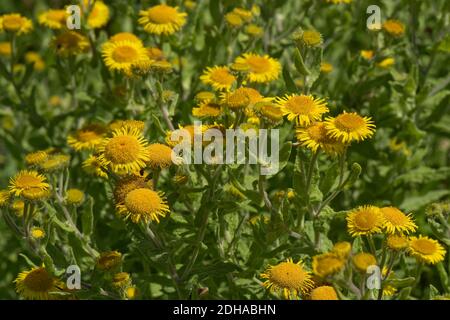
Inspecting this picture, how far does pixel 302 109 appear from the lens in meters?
2.62

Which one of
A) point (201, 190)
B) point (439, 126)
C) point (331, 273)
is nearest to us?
point (331, 273)

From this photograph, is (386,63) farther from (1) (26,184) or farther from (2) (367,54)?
(1) (26,184)

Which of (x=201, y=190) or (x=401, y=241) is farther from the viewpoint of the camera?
(x=201, y=190)

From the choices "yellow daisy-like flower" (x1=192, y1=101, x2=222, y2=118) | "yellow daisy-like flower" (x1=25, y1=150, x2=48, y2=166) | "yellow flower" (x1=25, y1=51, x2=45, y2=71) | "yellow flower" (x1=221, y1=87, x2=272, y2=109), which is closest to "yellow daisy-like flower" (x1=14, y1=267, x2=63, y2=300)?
"yellow daisy-like flower" (x1=25, y1=150, x2=48, y2=166)

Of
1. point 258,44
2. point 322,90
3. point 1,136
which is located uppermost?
point 258,44

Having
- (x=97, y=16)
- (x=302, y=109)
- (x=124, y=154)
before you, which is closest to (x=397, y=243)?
(x=302, y=109)

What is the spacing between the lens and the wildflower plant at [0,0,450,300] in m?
2.53

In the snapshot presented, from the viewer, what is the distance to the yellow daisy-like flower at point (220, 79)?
3.05 metres

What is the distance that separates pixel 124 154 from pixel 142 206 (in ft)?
0.72

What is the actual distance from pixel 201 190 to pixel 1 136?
208 centimetres

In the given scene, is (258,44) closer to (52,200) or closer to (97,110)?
(97,110)

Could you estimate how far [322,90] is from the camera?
139 inches

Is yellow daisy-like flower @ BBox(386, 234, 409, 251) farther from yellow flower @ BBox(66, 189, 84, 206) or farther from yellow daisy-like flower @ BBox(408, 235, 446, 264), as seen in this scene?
yellow flower @ BBox(66, 189, 84, 206)
